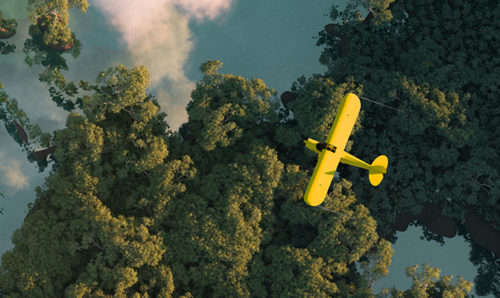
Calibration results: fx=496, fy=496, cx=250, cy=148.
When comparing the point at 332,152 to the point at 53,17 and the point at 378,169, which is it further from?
the point at 53,17

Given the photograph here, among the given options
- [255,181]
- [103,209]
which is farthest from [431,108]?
Result: [103,209]

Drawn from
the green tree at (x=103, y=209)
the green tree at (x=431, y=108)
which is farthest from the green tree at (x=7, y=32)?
the green tree at (x=431, y=108)

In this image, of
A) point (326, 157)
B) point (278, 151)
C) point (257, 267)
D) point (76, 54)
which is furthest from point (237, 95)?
point (76, 54)

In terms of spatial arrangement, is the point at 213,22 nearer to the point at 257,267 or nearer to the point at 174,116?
the point at 174,116

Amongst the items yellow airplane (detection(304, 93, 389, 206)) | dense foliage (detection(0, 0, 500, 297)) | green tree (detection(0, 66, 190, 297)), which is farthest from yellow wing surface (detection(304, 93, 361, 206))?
green tree (detection(0, 66, 190, 297))

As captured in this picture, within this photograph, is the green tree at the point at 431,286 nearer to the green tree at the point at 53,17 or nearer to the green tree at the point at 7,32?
the green tree at the point at 53,17

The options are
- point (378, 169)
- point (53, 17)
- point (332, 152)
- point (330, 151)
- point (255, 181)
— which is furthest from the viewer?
point (53, 17)
